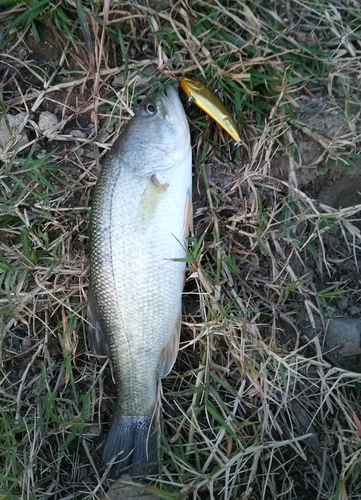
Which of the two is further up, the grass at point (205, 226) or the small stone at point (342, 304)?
the grass at point (205, 226)

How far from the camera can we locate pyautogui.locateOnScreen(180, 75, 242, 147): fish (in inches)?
108

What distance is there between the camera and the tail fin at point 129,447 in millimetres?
2566

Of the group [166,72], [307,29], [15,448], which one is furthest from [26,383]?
[307,29]

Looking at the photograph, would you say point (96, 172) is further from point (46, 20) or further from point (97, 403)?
point (97, 403)

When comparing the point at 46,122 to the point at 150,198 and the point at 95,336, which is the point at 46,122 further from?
the point at 95,336

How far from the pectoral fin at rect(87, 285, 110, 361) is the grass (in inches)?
6.5

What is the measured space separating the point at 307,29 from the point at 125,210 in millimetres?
1659

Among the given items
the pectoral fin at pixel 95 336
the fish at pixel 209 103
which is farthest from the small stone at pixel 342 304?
the pectoral fin at pixel 95 336

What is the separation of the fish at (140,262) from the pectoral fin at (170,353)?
0.02 metres

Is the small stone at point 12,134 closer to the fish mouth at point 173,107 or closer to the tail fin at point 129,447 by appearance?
the fish mouth at point 173,107

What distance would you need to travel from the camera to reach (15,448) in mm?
2660

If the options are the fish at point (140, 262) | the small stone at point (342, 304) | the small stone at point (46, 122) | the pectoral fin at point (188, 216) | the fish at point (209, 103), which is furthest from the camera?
the small stone at point (46, 122)

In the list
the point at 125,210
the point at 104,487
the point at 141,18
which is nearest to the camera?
the point at 125,210

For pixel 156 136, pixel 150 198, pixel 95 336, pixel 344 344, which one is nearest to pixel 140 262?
pixel 150 198
